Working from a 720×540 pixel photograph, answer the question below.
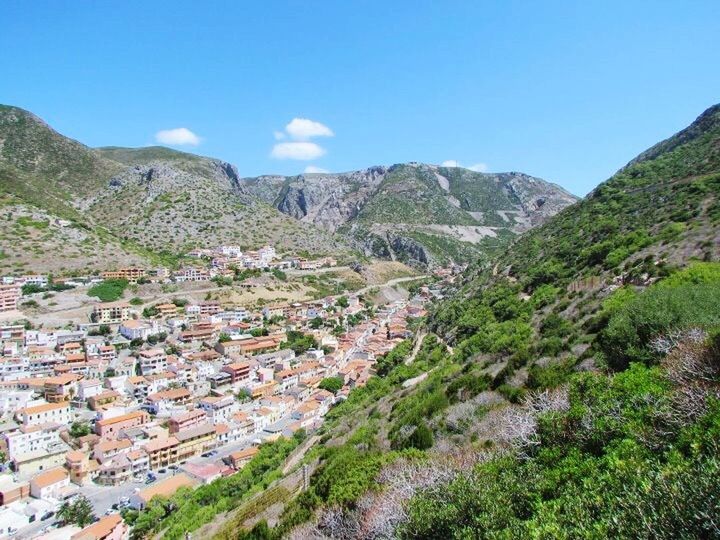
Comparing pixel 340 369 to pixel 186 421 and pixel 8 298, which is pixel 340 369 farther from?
pixel 8 298

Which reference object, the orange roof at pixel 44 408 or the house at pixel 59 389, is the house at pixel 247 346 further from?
the orange roof at pixel 44 408

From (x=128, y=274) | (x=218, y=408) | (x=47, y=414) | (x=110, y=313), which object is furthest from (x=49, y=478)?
(x=128, y=274)

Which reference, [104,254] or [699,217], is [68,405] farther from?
[699,217]

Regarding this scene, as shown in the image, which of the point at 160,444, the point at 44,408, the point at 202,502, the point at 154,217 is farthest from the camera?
the point at 154,217

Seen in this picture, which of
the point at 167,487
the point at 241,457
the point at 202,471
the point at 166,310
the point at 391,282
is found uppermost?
the point at 166,310

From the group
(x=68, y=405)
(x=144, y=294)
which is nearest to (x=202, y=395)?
(x=68, y=405)

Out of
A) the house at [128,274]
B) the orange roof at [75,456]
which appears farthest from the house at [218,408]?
the house at [128,274]
